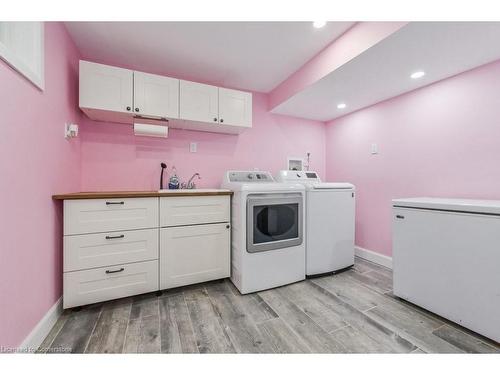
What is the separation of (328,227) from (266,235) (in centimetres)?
72

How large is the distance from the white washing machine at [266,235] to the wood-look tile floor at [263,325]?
145mm

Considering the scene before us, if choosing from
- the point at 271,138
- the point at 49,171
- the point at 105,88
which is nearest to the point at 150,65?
the point at 105,88

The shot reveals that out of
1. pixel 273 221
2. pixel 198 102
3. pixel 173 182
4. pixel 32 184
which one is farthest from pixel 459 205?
pixel 32 184

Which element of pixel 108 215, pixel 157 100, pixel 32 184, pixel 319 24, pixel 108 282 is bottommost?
pixel 108 282

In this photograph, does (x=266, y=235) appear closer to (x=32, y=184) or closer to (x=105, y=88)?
(x=32, y=184)

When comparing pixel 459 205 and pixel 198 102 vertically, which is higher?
pixel 198 102

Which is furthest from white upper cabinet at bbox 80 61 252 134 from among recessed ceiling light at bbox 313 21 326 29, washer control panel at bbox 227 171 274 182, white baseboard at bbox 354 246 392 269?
white baseboard at bbox 354 246 392 269

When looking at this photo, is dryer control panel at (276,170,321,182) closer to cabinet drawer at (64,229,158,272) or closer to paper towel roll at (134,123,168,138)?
paper towel roll at (134,123,168,138)

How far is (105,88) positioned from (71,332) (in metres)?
1.85

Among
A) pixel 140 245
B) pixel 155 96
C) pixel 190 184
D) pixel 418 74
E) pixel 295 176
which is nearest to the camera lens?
pixel 140 245

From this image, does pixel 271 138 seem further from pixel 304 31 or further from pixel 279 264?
pixel 279 264

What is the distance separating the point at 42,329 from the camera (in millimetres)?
1270

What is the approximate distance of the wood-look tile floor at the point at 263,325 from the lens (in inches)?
48.2

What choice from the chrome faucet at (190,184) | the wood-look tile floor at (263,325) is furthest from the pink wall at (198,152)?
the wood-look tile floor at (263,325)
